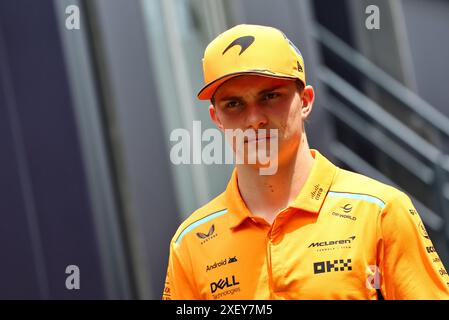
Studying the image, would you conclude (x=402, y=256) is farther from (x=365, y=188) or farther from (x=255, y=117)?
(x=255, y=117)

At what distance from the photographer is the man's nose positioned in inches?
88.4

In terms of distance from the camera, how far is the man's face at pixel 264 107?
225 cm

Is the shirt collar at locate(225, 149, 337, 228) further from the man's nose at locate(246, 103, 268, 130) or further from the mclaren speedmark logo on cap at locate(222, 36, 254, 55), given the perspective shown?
the mclaren speedmark logo on cap at locate(222, 36, 254, 55)

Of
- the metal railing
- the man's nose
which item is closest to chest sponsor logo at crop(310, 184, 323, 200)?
the man's nose

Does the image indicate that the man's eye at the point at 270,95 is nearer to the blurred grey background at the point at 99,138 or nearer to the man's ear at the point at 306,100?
the man's ear at the point at 306,100

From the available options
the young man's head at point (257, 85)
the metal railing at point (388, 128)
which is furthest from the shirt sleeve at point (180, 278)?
the metal railing at point (388, 128)

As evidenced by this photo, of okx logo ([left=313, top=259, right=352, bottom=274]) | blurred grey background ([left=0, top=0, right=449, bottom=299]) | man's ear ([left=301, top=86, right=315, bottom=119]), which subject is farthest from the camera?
blurred grey background ([left=0, top=0, right=449, bottom=299])

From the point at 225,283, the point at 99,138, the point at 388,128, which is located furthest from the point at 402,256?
the point at 388,128

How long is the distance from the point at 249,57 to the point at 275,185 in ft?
1.19

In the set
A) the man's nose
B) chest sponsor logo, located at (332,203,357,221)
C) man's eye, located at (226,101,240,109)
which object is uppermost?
man's eye, located at (226,101,240,109)

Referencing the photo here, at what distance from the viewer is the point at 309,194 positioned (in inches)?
89.9

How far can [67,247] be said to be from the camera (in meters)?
4.66

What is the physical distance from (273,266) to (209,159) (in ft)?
10.2

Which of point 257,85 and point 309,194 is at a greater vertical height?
point 257,85
